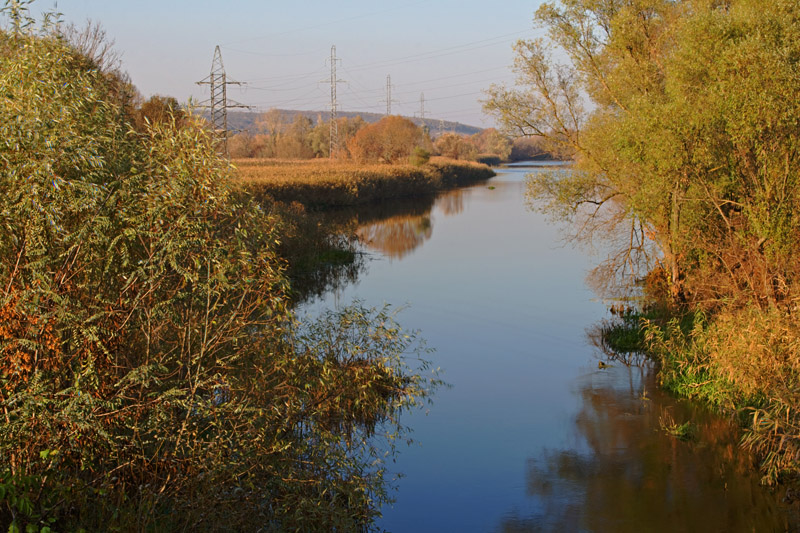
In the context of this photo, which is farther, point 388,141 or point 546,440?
point 388,141

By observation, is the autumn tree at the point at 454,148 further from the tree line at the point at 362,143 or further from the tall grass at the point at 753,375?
the tall grass at the point at 753,375

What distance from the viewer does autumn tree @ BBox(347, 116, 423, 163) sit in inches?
2431

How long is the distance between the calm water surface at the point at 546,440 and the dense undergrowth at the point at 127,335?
1891mm

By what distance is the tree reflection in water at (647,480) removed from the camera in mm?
6441

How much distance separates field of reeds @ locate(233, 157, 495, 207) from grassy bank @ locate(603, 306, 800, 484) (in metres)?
14.8

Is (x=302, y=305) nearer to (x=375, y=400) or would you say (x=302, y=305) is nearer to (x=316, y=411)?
(x=375, y=400)

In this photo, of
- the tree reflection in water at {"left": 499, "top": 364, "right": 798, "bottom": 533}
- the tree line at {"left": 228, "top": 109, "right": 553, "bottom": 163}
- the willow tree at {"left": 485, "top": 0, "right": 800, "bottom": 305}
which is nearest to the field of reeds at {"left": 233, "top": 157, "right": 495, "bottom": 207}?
the tree line at {"left": 228, "top": 109, "right": 553, "bottom": 163}

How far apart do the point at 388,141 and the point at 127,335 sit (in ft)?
198

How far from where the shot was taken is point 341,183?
3519cm

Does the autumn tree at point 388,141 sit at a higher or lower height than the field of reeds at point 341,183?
higher

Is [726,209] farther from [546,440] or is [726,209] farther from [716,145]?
[546,440]

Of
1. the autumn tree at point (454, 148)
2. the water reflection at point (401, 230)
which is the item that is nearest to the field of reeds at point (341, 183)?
the water reflection at point (401, 230)

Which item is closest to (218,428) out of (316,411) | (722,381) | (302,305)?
(316,411)

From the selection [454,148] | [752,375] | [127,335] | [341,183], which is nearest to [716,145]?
[752,375]
